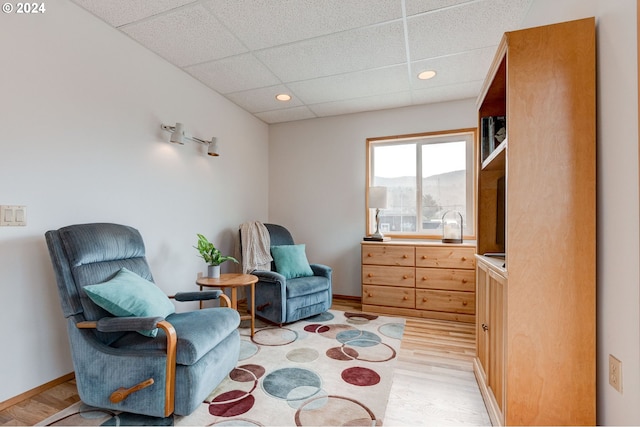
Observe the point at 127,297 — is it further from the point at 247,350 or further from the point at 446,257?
the point at 446,257

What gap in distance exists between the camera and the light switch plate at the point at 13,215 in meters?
1.75

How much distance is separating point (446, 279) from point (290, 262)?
5.79 ft

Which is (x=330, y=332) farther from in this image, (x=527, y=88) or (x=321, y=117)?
(x=321, y=117)

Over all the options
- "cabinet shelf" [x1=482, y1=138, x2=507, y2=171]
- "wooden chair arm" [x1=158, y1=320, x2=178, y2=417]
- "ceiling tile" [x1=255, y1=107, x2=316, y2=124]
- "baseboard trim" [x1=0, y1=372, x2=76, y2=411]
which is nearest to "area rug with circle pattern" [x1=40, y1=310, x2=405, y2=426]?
"wooden chair arm" [x1=158, y1=320, x2=178, y2=417]

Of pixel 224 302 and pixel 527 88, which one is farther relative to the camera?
pixel 224 302

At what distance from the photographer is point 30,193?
188cm

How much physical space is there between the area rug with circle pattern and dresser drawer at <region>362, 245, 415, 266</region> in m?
0.76

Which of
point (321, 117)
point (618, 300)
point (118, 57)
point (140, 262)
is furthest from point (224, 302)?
point (321, 117)

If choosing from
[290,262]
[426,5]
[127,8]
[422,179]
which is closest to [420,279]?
[422,179]

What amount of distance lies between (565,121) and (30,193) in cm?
296

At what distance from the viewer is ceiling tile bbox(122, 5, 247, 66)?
7.31 ft

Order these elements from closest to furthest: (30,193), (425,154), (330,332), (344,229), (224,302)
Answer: (30,193) < (224,302) < (330,332) < (425,154) < (344,229)

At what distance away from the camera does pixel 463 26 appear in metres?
2.31

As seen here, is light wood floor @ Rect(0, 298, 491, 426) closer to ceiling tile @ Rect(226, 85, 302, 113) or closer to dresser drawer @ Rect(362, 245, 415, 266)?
dresser drawer @ Rect(362, 245, 415, 266)
